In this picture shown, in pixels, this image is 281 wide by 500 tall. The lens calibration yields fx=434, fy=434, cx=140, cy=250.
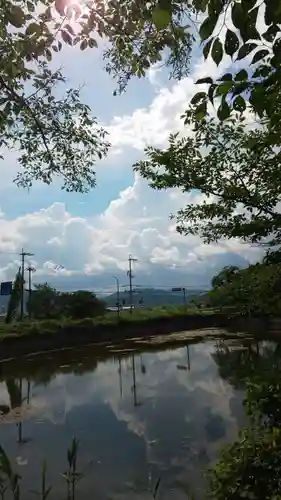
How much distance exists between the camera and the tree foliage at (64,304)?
1148 inches

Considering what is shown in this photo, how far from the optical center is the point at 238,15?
1.02m

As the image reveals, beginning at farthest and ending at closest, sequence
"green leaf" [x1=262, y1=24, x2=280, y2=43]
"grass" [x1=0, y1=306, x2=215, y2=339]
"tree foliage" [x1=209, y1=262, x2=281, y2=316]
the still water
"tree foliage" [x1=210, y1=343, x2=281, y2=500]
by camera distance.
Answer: "grass" [x1=0, y1=306, x2=215, y2=339] < the still water < "tree foliage" [x1=209, y1=262, x2=281, y2=316] < "tree foliage" [x1=210, y1=343, x2=281, y2=500] < "green leaf" [x1=262, y1=24, x2=280, y2=43]

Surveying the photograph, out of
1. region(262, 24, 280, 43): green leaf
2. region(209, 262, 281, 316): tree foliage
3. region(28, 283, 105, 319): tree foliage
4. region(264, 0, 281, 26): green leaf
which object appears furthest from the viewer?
region(28, 283, 105, 319): tree foliage

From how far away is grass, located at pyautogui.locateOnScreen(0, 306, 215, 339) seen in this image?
72.1 feet

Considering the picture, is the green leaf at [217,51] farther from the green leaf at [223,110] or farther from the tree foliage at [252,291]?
the tree foliage at [252,291]

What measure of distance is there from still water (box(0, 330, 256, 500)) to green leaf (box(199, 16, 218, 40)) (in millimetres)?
4959

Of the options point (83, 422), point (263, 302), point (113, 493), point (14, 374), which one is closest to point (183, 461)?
point (113, 493)

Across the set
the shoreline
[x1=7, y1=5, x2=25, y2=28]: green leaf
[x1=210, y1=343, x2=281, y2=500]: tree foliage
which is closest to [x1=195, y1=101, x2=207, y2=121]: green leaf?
[x1=7, y1=5, x2=25, y2=28]: green leaf

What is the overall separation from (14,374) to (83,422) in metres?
8.47

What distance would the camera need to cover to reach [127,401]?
11.0m

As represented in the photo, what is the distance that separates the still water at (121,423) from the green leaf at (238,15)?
16.4 ft

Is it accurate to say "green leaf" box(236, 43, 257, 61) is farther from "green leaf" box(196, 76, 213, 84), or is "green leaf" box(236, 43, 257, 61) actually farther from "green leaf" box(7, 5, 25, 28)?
"green leaf" box(7, 5, 25, 28)

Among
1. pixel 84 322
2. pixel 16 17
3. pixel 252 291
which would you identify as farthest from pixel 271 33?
pixel 84 322

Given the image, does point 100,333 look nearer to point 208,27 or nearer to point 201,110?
point 201,110
